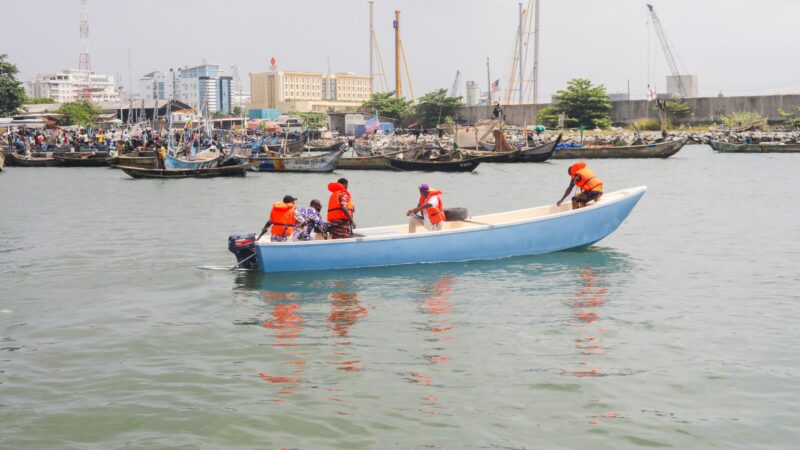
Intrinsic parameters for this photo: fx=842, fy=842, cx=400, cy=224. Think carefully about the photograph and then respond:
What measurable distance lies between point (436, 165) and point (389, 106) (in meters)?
55.3

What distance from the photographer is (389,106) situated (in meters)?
101

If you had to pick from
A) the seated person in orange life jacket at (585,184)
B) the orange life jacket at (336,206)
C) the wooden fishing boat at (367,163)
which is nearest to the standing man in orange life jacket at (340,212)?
the orange life jacket at (336,206)

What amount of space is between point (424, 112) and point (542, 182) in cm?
6049

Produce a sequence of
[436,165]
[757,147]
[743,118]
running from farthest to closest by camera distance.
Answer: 1. [743,118]
2. [757,147]
3. [436,165]

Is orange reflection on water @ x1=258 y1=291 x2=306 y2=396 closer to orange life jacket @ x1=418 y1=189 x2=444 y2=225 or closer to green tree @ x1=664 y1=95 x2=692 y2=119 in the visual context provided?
orange life jacket @ x1=418 y1=189 x2=444 y2=225

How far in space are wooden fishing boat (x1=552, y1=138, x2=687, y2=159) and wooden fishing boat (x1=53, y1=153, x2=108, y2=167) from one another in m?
30.6

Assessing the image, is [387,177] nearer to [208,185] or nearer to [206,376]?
[208,185]

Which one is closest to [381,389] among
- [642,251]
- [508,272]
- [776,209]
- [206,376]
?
[206,376]

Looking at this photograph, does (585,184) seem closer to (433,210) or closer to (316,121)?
(433,210)

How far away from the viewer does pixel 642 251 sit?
59.7 ft

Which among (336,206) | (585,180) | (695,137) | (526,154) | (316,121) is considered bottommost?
(336,206)

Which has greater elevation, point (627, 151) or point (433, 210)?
point (627, 151)

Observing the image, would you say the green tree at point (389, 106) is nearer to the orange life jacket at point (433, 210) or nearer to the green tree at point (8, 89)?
the green tree at point (8, 89)

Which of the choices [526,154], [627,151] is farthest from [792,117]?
[526,154]
